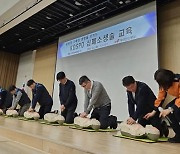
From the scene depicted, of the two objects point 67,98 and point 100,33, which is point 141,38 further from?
point 67,98

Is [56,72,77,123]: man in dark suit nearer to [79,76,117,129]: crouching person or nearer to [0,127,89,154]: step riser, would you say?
[79,76,117,129]: crouching person

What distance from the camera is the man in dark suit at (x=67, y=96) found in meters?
3.12

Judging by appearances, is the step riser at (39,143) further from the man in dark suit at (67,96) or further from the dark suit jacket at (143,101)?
the man in dark suit at (67,96)

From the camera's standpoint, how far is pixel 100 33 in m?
A: 4.23

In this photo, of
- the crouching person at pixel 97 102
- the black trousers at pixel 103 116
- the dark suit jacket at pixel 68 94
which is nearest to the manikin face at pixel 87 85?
the crouching person at pixel 97 102

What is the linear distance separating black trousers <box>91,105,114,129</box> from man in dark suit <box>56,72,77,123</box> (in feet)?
1.53

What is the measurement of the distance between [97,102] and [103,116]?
0.20 m

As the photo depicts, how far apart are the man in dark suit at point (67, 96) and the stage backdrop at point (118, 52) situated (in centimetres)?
91

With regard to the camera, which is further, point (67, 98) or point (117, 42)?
point (117, 42)

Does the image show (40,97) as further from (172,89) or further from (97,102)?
(172,89)

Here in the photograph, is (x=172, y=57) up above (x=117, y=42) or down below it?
below

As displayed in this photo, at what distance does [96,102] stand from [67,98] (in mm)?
634

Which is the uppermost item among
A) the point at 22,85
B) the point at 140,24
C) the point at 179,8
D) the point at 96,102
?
the point at 179,8

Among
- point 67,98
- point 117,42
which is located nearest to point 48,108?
point 67,98
